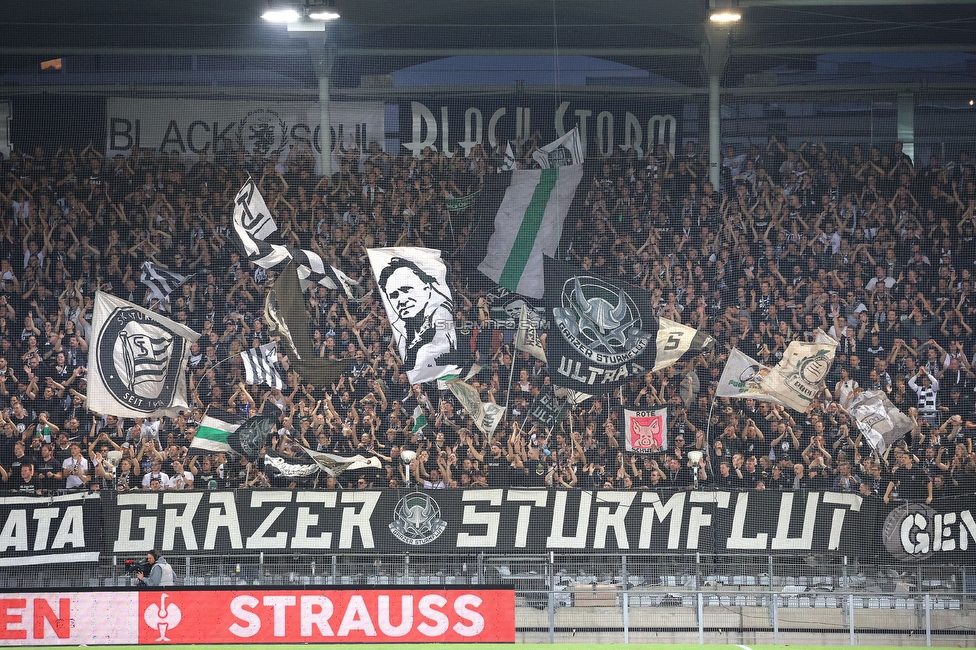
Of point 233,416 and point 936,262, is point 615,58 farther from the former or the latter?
point 233,416

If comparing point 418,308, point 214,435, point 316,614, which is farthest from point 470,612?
point 418,308

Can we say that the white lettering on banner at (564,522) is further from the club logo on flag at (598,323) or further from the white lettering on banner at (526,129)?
the white lettering on banner at (526,129)

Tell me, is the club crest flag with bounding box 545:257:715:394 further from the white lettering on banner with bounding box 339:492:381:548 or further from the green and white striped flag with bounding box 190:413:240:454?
the green and white striped flag with bounding box 190:413:240:454

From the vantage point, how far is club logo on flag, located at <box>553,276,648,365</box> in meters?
15.3

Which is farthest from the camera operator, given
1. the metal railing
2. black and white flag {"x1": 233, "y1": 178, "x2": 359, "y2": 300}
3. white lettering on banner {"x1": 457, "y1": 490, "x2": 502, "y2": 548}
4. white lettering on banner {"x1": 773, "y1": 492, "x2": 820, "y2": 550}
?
white lettering on banner {"x1": 773, "y1": 492, "x2": 820, "y2": 550}

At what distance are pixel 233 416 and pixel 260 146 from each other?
4285mm

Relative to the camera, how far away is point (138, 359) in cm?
1520

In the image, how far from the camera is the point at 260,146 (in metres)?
16.7

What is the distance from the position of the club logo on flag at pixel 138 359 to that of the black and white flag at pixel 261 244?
1.60 m

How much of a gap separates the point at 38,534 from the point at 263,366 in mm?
3564

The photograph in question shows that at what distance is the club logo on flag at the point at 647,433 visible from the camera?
A: 14.9m

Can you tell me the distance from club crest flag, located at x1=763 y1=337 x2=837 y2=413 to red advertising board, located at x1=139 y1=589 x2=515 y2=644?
18.9 feet

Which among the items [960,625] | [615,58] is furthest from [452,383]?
[960,625]

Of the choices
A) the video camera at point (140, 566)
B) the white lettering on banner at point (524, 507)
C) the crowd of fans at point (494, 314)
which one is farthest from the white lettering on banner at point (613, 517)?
the video camera at point (140, 566)
